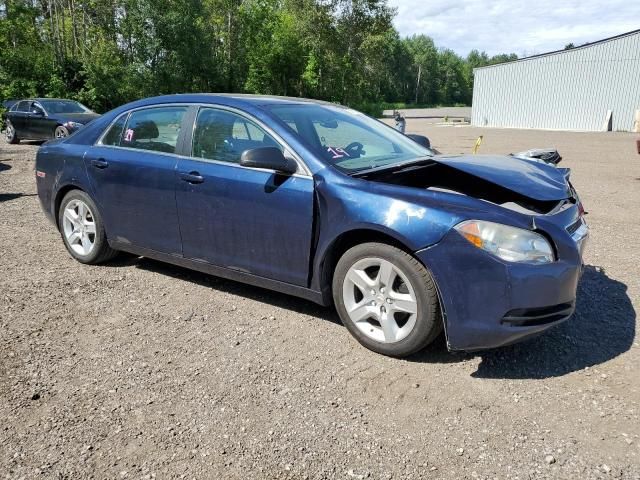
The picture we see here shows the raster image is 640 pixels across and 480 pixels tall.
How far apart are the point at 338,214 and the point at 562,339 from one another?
68.3 inches

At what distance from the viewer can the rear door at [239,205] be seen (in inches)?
144

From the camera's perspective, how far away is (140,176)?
446 centimetres

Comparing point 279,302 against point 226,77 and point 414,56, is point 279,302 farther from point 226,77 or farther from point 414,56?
point 414,56

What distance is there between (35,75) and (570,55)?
100 feet

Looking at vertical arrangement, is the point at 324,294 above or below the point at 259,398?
above

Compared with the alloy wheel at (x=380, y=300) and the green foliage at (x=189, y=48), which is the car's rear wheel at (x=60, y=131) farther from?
the alloy wheel at (x=380, y=300)

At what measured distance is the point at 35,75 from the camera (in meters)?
27.4

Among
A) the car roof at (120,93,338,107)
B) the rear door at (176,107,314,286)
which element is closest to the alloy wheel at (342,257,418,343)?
the rear door at (176,107,314,286)

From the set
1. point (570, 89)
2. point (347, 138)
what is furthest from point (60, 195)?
point (570, 89)

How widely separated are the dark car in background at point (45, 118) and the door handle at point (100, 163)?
11.3 metres

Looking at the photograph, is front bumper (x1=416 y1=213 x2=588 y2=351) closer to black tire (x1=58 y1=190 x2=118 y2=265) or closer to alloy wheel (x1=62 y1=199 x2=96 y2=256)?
black tire (x1=58 y1=190 x2=118 y2=265)

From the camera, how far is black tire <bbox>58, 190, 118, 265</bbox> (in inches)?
196

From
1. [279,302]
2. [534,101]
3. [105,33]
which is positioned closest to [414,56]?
[534,101]

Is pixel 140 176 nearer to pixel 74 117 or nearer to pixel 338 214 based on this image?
pixel 338 214
